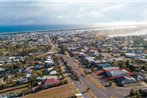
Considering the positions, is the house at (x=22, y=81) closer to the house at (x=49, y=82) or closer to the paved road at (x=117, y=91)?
the house at (x=49, y=82)

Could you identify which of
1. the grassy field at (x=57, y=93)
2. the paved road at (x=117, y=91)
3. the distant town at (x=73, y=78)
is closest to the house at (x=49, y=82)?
the distant town at (x=73, y=78)

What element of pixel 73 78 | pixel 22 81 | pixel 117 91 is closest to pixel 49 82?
pixel 73 78

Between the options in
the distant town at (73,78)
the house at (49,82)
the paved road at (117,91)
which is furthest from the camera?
the house at (49,82)

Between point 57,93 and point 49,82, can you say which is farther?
point 49,82

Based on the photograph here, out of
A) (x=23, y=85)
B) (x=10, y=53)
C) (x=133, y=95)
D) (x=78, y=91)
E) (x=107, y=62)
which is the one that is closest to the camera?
(x=133, y=95)

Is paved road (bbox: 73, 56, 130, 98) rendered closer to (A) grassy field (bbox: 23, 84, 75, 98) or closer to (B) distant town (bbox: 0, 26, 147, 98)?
(B) distant town (bbox: 0, 26, 147, 98)

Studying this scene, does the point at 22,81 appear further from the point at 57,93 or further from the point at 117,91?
the point at 117,91

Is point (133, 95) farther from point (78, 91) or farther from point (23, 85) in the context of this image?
point (23, 85)

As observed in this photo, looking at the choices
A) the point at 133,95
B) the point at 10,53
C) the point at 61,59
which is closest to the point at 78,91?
the point at 133,95
